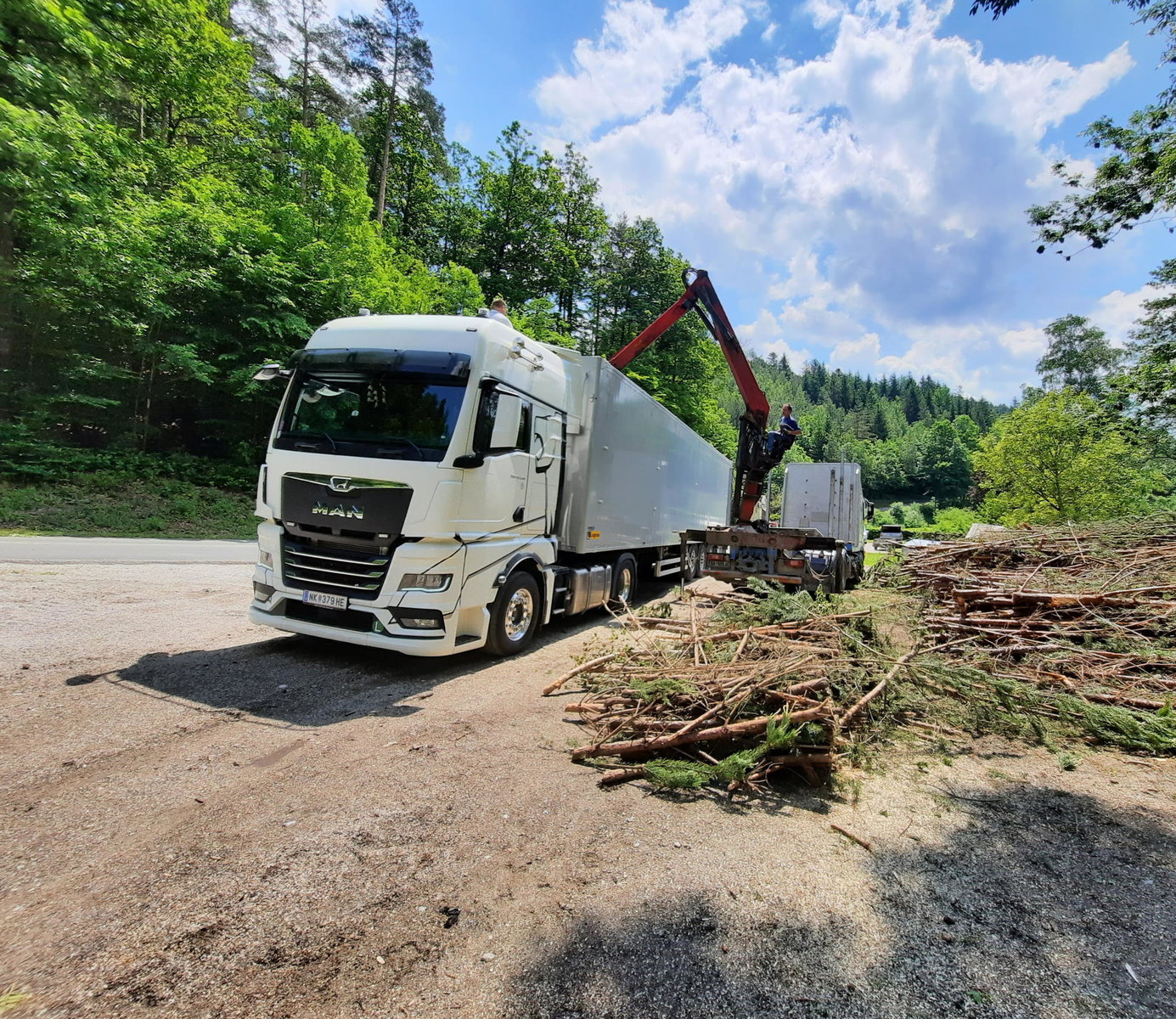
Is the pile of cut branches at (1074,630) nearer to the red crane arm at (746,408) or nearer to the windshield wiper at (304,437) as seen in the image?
the red crane arm at (746,408)

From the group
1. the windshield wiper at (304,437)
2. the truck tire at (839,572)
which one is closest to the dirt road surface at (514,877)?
the windshield wiper at (304,437)

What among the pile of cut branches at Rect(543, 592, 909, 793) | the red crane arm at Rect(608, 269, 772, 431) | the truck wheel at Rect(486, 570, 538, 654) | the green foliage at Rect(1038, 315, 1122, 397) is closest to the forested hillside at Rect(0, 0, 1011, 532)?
the red crane arm at Rect(608, 269, 772, 431)

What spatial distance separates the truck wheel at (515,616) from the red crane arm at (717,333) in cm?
488

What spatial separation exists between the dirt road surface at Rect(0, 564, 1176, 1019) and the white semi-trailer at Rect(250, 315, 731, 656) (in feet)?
3.52

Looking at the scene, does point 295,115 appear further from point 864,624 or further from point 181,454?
point 864,624

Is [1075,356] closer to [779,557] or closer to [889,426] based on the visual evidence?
[779,557]

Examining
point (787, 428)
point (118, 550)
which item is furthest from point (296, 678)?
point (118, 550)

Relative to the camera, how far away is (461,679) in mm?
5348

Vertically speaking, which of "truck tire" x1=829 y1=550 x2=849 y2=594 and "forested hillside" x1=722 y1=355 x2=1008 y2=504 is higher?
"forested hillside" x1=722 y1=355 x2=1008 y2=504

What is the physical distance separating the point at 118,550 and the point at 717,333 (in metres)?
12.2

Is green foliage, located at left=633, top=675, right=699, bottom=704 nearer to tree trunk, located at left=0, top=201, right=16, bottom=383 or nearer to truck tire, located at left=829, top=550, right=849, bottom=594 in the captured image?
truck tire, located at left=829, top=550, right=849, bottom=594

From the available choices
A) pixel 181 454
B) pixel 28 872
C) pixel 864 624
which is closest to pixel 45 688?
pixel 28 872

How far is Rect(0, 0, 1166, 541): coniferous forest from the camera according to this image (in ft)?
47.9

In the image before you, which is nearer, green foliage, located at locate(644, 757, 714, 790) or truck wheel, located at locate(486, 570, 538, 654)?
green foliage, located at locate(644, 757, 714, 790)
